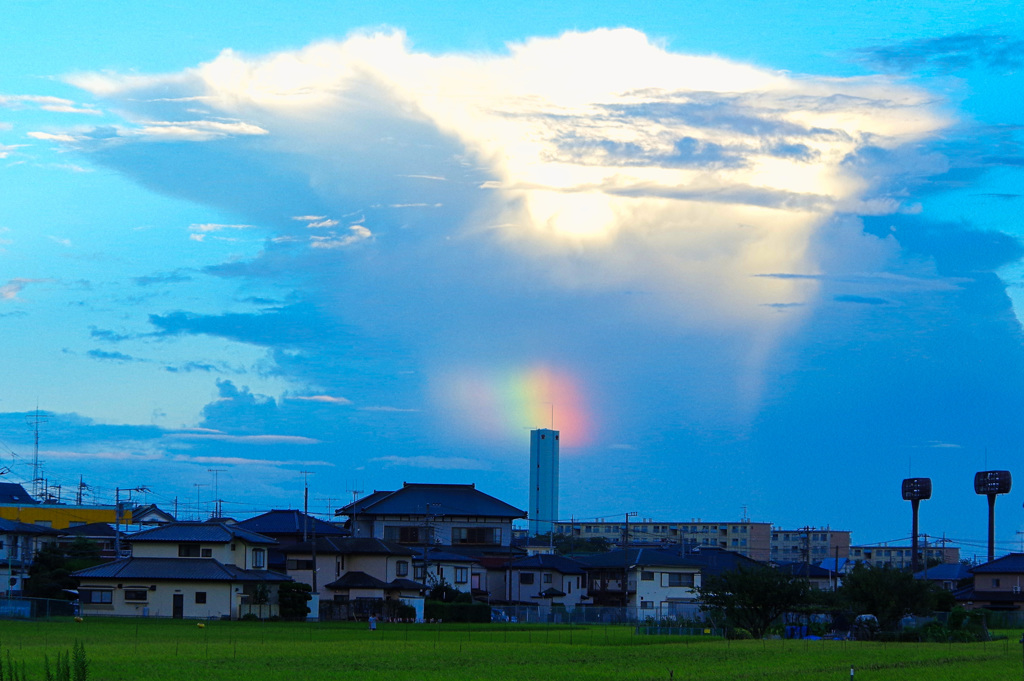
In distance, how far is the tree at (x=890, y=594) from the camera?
203 feet

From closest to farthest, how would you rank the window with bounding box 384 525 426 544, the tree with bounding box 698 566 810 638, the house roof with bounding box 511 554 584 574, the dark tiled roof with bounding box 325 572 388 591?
the tree with bounding box 698 566 810 638, the dark tiled roof with bounding box 325 572 388 591, the house roof with bounding box 511 554 584 574, the window with bounding box 384 525 426 544

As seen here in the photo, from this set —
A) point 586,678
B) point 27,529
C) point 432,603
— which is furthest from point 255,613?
point 586,678

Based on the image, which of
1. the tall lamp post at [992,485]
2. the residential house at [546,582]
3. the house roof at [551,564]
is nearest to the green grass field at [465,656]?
the residential house at [546,582]

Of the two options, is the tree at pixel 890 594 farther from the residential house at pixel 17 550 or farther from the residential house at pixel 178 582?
the residential house at pixel 17 550

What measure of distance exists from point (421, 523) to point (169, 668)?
244 feet

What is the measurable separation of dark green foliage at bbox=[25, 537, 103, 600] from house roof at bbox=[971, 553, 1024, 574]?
69072 mm

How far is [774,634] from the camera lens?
6075cm

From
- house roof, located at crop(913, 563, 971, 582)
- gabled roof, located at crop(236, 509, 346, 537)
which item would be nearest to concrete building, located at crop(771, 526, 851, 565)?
house roof, located at crop(913, 563, 971, 582)

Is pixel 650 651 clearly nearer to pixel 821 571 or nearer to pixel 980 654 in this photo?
pixel 980 654

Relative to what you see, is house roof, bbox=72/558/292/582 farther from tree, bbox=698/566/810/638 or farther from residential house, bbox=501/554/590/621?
tree, bbox=698/566/810/638

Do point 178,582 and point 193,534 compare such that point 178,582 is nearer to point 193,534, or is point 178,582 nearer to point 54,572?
point 193,534

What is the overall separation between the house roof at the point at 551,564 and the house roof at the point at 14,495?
62088 mm

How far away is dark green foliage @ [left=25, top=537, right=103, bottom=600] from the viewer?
7562cm

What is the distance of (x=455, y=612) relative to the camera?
243 ft
